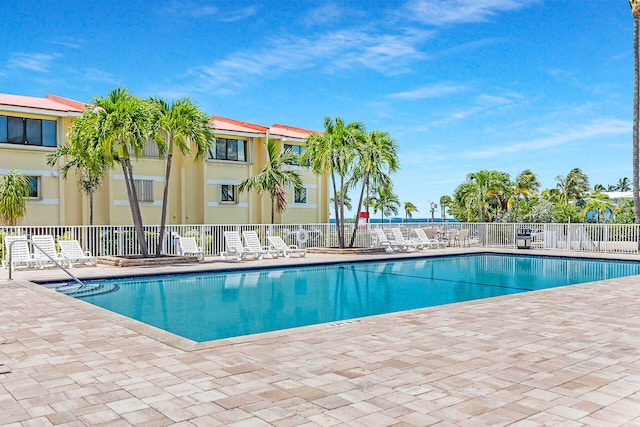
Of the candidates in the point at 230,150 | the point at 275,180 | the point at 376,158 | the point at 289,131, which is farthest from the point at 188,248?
the point at 289,131

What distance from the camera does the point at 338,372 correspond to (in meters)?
5.06

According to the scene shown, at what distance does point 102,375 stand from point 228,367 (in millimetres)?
Result: 1124

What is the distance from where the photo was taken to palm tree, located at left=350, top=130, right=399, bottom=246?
22.3 meters

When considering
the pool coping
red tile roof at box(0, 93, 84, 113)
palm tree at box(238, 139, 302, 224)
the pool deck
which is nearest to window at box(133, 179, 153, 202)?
red tile roof at box(0, 93, 84, 113)

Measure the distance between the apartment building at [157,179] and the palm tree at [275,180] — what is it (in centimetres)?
118

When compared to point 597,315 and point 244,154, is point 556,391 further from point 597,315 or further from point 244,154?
point 244,154

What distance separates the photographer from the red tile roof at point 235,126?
28891 mm

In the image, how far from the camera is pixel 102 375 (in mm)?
4957

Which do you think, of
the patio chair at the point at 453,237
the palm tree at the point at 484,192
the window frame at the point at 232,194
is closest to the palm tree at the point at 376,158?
the patio chair at the point at 453,237

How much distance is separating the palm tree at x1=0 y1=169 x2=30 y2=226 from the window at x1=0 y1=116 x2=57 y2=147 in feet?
8.24

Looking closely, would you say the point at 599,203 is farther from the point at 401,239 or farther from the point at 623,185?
the point at 623,185

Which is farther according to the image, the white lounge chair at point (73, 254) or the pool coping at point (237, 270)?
the white lounge chair at point (73, 254)

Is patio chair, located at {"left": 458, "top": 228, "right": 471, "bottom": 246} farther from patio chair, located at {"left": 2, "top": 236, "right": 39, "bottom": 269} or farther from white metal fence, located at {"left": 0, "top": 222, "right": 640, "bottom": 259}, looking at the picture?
patio chair, located at {"left": 2, "top": 236, "right": 39, "bottom": 269}

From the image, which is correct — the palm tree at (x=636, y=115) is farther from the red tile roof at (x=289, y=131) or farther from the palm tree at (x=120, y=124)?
the palm tree at (x=120, y=124)
